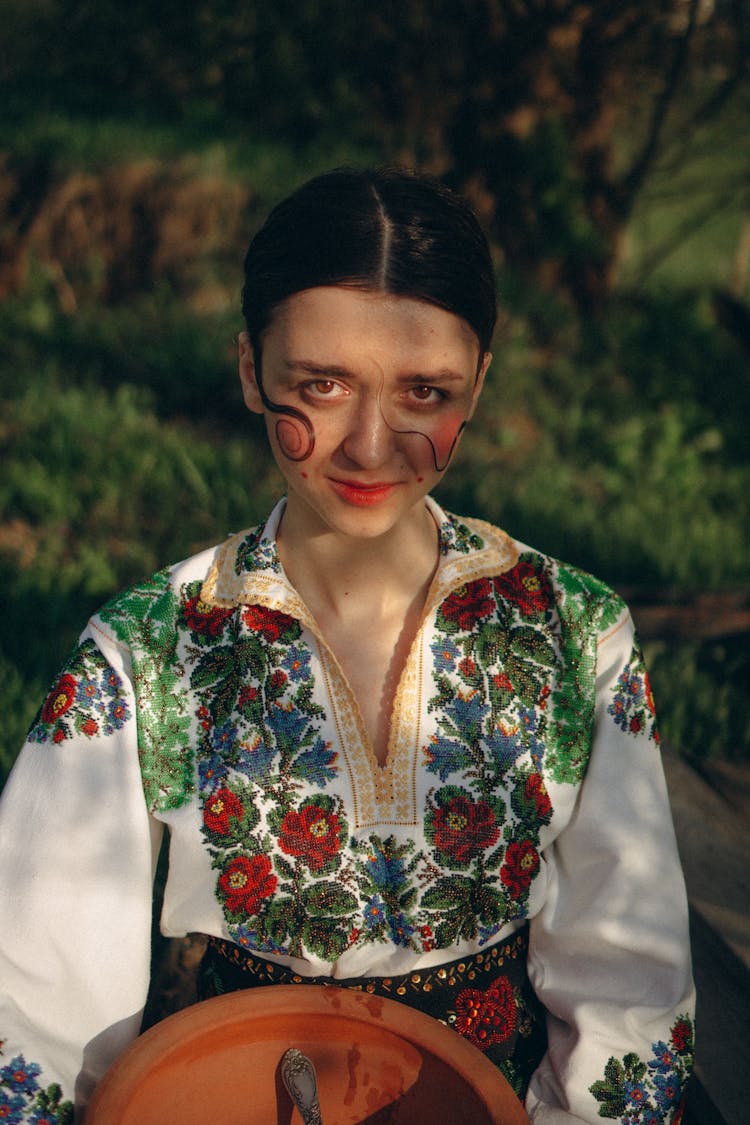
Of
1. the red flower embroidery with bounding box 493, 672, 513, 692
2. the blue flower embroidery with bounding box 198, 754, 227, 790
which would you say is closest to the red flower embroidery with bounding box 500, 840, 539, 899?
the red flower embroidery with bounding box 493, 672, 513, 692

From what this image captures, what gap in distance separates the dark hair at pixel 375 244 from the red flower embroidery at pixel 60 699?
59 centimetres

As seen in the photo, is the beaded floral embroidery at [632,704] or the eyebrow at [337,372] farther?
the beaded floral embroidery at [632,704]

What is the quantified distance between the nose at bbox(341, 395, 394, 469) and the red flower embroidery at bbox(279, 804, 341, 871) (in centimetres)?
54

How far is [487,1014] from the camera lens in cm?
175

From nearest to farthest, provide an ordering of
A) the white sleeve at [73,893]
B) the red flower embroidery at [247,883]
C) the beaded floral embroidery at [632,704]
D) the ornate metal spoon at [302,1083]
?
the ornate metal spoon at [302,1083]
the white sleeve at [73,893]
the red flower embroidery at [247,883]
the beaded floral embroidery at [632,704]

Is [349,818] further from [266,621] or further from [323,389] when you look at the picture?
[323,389]

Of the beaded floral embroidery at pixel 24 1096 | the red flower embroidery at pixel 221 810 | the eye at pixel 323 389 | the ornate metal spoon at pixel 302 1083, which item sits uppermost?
the eye at pixel 323 389

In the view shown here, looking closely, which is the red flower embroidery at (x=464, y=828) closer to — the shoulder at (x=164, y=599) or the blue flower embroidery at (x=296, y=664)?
the blue flower embroidery at (x=296, y=664)

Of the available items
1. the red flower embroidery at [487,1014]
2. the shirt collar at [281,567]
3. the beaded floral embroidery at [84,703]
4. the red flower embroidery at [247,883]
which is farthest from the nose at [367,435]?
the red flower embroidery at [487,1014]

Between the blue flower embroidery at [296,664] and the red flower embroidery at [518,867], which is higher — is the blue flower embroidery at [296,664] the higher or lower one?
the higher one

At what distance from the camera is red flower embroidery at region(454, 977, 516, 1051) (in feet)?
5.67

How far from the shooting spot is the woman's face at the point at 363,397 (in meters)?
1.54

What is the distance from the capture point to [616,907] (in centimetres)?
173

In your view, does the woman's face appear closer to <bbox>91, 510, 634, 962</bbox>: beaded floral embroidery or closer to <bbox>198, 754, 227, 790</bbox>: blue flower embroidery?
<bbox>91, 510, 634, 962</bbox>: beaded floral embroidery
